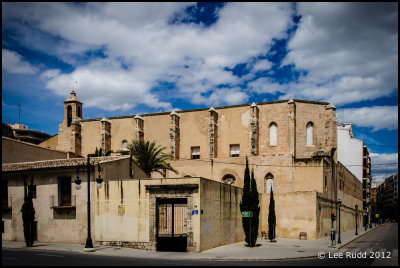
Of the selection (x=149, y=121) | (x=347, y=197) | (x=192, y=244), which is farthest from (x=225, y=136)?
(x=192, y=244)

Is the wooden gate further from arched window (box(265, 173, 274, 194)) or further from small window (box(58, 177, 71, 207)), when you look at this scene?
arched window (box(265, 173, 274, 194))

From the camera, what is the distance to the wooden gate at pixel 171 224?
79.4 ft

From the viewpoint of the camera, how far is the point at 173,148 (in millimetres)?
49562

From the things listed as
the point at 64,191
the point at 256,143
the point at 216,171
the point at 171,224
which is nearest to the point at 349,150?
the point at 256,143

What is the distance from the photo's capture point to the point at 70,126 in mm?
56844

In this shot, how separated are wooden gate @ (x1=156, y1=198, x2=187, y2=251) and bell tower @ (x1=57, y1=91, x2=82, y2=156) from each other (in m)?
32.8

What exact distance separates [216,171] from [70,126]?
2411cm

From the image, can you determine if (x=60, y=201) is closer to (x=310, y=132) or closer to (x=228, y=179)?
(x=228, y=179)

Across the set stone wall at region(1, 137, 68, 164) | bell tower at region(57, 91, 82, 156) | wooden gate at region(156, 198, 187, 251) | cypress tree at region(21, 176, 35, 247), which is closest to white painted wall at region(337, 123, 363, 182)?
bell tower at region(57, 91, 82, 156)

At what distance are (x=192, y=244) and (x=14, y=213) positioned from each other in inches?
555

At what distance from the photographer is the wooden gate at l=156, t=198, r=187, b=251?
2419 cm

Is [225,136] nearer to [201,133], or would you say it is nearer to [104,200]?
[201,133]

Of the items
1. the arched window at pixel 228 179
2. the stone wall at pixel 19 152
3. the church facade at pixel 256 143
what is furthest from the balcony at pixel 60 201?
the arched window at pixel 228 179

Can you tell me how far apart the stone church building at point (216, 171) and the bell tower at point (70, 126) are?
0.48ft
